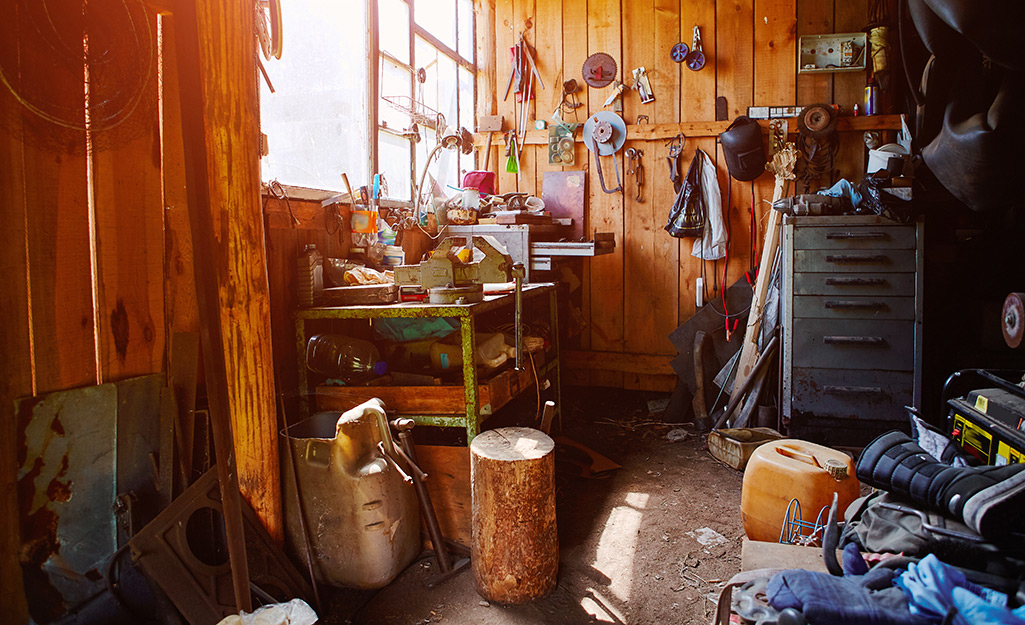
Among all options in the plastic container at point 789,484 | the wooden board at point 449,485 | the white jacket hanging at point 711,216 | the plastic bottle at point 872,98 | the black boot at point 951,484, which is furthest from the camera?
the white jacket hanging at point 711,216

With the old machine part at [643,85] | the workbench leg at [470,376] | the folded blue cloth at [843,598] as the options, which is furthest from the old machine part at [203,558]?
the old machine part at [643,85]

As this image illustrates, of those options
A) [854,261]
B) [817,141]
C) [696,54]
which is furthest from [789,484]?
[696,54]

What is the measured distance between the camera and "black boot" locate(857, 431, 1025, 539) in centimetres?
125

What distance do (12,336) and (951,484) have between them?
221 cm

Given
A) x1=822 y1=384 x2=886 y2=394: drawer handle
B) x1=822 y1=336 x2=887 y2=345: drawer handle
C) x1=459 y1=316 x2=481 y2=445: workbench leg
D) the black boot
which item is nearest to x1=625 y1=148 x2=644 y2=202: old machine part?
x1=822 y1=336 x2=887 y2=345: drawer handle

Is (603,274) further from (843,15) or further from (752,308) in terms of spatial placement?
(843,15)

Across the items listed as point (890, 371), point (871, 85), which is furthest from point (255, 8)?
point (871, 85)

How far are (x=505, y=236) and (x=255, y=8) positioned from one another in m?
2.02

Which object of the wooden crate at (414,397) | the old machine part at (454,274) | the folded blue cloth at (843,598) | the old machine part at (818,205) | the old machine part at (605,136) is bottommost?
the folded blue cloth at (843,598)

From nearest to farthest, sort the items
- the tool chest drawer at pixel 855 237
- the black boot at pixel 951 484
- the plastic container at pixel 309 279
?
1. the black boot at pixel 951 484
2. the plastic container at pixel 309 279
3. the tool chest drawer at pixel 855 237

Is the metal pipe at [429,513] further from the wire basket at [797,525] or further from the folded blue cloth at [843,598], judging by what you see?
the folded blue cloth at [843,598]

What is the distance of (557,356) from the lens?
3699 millimetres

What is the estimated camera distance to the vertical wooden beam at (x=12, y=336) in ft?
4.98

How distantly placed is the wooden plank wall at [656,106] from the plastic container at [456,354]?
77.3 inches
